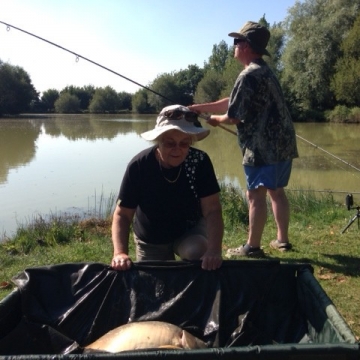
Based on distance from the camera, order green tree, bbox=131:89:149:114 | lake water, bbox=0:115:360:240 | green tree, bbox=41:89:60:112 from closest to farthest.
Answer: lake water, bbox=0:115:360:240 → green tree, bbox=131:89:149:114 → green tree, bbox=41:89:60:112

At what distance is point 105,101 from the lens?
7356 cm

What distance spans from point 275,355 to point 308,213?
4882 millimetres

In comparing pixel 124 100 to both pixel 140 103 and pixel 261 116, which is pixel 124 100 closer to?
pixel 140 103

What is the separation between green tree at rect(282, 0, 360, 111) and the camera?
3612 centimetres

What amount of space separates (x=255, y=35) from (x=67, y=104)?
232 feet

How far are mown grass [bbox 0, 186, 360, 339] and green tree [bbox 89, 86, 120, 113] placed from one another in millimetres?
66636

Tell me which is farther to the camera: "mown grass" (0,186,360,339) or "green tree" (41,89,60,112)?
"green tree" (41,89,60,112)

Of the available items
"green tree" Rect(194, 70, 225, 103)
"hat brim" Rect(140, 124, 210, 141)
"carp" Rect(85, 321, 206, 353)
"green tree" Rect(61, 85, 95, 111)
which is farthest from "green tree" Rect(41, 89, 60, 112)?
"carp" Rect(85, 321, 206, 353)

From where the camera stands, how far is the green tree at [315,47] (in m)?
36.1

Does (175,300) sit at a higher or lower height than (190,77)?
lower

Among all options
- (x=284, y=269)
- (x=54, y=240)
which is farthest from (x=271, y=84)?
(x=54, y=240)

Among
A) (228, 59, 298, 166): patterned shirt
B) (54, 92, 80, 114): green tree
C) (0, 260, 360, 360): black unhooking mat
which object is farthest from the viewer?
(54, 92, 80, 114): green tree

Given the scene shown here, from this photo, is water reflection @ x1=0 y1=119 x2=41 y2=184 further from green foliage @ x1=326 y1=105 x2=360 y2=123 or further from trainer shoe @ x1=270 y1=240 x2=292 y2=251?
green foliage @ x1=326 y1=105 x2=360 y2=123

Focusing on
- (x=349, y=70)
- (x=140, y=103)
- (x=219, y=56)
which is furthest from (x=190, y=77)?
(x=349, y=70)
